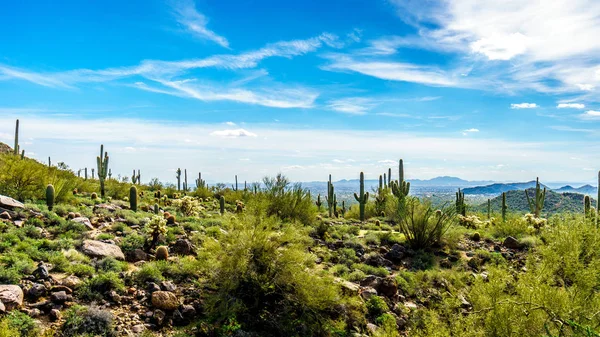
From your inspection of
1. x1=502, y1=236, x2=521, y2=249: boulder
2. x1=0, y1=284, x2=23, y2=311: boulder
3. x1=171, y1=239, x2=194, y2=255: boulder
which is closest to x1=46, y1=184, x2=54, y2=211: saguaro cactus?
x1=171, y1=239, x2=194, y2=255: boulder

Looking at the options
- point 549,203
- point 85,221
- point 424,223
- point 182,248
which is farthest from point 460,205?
point 549,203

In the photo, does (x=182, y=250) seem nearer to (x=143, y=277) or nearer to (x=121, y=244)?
(x=121, y=244)

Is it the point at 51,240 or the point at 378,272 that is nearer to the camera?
the point at 51,240

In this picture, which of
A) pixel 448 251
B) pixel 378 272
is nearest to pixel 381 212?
pixel 448 251

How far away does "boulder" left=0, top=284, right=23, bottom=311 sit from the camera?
6.56 meters

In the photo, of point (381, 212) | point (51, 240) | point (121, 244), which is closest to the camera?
point (51, 240)

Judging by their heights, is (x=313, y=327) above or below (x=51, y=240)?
Result: below

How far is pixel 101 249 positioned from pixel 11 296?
2.77 meters

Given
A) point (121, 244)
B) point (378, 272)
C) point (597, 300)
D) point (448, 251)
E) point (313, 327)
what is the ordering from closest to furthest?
point (597, 300) → point (313, 327) → point (121, 244) → point (378, 272) → point (448, 251)

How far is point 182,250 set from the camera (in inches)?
419

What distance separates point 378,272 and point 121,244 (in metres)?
6.87

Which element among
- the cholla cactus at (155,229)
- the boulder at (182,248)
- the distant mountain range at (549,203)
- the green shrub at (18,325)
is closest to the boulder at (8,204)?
the cholla cactus at (155,229)

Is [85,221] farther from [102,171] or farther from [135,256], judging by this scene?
[102,171]

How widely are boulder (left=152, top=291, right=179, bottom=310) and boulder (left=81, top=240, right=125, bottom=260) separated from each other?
201 centimetres
